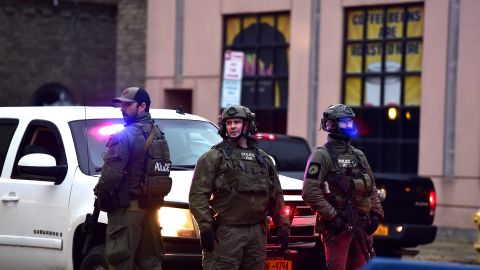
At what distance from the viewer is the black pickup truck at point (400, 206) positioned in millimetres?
13945

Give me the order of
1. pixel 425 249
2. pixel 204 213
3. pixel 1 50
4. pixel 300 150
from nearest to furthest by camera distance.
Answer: pixel 204 213 < pixel 300 150 < pixel 425 249 < pixel 1 50

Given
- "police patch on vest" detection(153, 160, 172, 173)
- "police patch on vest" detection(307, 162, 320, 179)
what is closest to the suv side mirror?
"police patch on vest" detection(153, 160, 172, 173)

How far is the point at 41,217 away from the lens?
970 cm

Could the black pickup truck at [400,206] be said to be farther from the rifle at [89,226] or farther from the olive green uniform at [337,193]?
the rifle at [89,226]

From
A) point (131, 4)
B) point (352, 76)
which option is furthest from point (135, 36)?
point (352, 76)

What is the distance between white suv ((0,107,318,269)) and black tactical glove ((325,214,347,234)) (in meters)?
0.59

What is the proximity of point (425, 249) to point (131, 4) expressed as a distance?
10.2 meters

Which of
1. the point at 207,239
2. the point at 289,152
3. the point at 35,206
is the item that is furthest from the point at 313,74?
the point at 207,239

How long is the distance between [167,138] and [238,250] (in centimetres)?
220

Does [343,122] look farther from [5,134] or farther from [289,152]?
[289,152]

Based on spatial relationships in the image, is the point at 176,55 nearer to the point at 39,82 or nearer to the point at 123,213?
the point at 39,82

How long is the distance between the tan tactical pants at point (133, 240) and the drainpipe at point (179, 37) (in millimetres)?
15127

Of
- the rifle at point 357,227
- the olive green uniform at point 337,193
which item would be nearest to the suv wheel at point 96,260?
the olive green uniform at point 337,193

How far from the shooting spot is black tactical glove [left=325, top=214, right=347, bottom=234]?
876 cm
